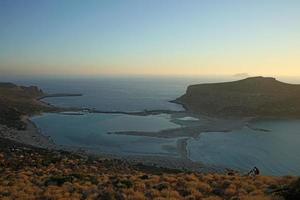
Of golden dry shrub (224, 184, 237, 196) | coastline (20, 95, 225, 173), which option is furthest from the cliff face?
golden dry shrub (224, 184, 237, 196)

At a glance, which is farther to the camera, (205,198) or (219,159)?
(219,159)

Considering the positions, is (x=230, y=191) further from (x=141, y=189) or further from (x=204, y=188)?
(x=141, y=189)

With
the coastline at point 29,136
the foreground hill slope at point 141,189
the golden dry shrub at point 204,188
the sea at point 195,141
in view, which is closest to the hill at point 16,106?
the coastline at point 29,136

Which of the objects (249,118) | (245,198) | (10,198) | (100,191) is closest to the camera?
(245,198)

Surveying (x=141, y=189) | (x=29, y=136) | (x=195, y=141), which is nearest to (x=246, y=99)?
(x=195, y=141)

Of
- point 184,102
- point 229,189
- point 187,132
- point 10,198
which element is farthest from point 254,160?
point 184,102

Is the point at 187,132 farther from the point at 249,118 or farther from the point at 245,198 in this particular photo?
the point at 245,198
